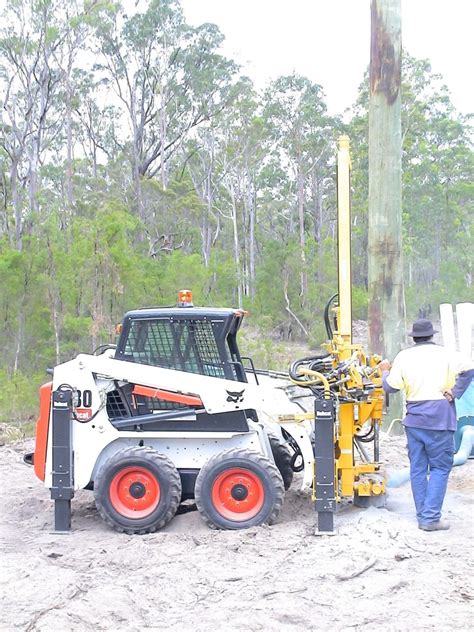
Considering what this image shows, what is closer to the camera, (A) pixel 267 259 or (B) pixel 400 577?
(B) pixel 400 577

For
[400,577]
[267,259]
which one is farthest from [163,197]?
[400,577]

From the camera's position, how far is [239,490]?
22.7 ft

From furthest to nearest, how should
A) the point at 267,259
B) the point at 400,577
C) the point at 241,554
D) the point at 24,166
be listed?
1. the point at 24,166
2. the point at 267,259
3. the point at 241,554
4. the point at 400,577

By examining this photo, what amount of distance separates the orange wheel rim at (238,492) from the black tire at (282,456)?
3.24ft

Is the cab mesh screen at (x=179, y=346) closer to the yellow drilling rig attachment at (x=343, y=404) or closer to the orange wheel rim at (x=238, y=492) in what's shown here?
the yellow drilling rig attachment at (x=343, y=404)

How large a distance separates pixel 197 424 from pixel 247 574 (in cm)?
171

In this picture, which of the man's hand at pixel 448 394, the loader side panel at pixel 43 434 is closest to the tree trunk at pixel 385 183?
the man's hand at pixel 448 394

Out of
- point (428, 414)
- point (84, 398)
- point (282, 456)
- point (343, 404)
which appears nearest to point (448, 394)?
point (428, 414)

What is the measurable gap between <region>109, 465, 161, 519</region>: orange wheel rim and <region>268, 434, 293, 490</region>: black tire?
140cm

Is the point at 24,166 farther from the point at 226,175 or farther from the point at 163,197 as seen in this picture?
the point at 226,175

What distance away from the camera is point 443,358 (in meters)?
6.95

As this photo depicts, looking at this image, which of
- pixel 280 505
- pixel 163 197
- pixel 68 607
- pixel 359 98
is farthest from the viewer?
pixel 359 98

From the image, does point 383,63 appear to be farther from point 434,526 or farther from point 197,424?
point 434,526

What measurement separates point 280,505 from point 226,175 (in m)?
34.7
